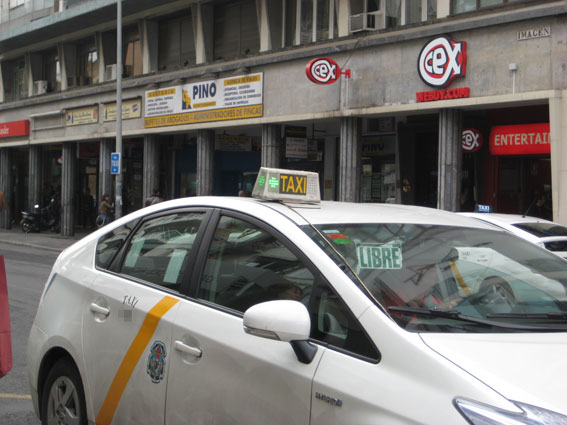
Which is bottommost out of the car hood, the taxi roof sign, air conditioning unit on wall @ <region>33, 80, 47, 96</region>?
the car hood

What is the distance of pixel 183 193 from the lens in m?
28.1

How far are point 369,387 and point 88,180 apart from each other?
104 feet

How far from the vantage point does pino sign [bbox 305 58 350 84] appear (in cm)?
1745

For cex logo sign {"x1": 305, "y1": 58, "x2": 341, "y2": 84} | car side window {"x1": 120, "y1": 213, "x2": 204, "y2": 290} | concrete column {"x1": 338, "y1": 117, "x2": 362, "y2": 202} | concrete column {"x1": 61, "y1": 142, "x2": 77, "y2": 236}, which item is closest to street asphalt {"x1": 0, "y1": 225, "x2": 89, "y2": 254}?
concrete column {"x1": 61, "y1": 142, "x2": 77, "y2": 236}

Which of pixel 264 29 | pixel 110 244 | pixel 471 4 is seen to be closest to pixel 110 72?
pixel 264 29

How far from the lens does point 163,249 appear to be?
3818mm

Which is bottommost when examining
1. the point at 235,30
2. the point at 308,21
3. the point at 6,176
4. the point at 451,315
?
the point at 451,315

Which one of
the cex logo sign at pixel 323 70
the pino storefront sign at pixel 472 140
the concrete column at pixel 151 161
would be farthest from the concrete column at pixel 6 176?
the pino storefront sign at pixel 472 140

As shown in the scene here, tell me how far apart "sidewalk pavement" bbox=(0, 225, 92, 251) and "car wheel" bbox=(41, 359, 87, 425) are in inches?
779

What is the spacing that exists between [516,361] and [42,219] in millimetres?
30281

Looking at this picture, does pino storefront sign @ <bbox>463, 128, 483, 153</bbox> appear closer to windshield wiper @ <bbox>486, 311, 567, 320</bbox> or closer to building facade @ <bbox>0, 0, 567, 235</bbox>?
building facade @ <bbox>0, 0, 567, 235</bbox>

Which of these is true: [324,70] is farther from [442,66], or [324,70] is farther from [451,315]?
[451,315]

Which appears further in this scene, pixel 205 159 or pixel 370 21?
pixel 205 159

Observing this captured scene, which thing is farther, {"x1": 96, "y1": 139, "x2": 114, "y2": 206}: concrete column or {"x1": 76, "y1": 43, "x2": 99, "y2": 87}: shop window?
{"x1": 76, "y1": 43, "x2": 99, "y2": 87}: shop window
